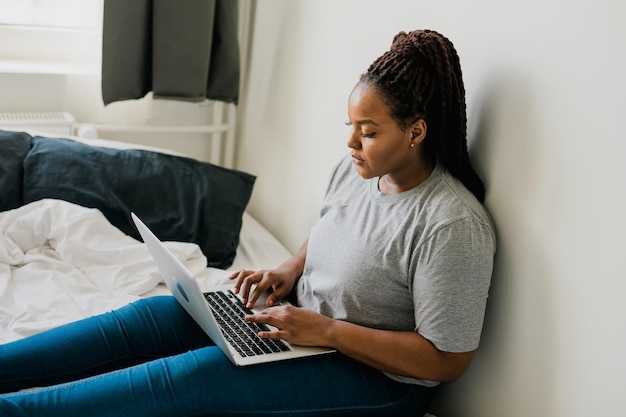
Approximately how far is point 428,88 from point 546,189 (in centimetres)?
27

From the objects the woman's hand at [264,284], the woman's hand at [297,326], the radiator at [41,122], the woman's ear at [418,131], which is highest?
the woman's ear at [418,131]

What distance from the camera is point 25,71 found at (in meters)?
2.25

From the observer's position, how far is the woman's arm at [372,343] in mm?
1341

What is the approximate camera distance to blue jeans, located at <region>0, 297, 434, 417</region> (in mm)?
1282

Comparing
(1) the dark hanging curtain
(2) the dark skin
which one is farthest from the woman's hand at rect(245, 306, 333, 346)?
(1) the dark hanging curtain

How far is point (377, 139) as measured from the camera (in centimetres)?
138

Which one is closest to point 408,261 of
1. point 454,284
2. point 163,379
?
point 454,284

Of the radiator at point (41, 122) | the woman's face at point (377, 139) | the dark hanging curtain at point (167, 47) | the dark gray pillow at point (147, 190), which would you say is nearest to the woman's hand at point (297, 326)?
the woman's face at point (377, 139)

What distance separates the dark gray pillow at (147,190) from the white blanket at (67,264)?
0.17 feet

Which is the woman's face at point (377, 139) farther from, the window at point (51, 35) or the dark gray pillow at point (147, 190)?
the window at point (51, 35)

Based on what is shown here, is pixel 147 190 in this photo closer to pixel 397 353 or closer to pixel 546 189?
pixel 397 353

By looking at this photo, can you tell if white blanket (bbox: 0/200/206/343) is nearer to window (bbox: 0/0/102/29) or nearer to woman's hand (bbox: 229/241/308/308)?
woman's hand (bbox: 229/241/308/308)

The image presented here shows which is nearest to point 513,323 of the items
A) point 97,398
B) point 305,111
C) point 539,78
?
point 539,78

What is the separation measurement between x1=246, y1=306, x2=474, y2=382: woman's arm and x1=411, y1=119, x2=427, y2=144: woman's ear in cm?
35
